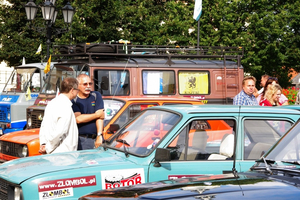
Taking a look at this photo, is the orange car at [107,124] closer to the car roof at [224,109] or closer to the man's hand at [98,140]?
the man's hand at [98,140]

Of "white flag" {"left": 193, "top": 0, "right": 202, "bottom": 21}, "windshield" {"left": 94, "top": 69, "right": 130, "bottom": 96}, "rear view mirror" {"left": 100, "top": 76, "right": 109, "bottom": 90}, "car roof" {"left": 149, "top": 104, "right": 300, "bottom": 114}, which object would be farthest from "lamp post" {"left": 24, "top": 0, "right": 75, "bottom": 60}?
"car roof" {"left": 149, "top": 104, "right": 300, "bottom": 114}

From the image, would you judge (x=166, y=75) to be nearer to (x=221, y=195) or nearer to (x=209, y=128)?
(x=209, y=128)

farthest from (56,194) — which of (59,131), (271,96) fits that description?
(271,96)

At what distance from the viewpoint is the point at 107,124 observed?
8.50m

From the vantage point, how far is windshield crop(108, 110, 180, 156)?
5125 millimetres

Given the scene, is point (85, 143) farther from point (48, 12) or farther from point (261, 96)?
point (48, 12)

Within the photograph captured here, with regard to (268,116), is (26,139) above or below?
below

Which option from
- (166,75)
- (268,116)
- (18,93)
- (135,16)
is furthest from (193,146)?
(135,16)

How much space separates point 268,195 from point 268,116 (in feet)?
8.10

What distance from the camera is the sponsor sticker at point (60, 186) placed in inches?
183

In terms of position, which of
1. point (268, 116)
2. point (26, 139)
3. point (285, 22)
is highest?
point (285, 22)

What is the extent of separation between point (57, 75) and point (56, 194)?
9065mm

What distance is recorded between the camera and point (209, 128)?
5191 millimetres

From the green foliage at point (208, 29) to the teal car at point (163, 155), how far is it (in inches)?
1016
